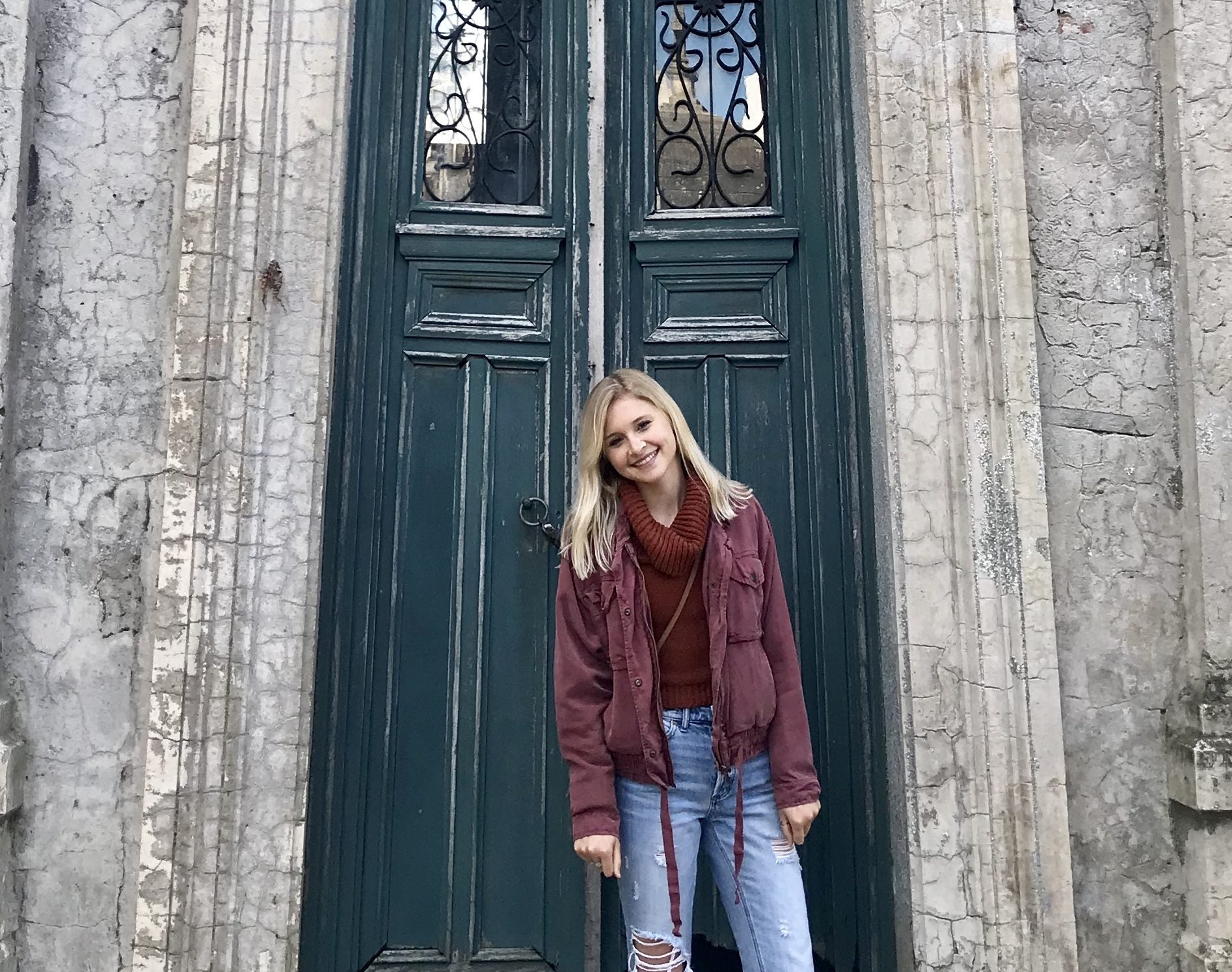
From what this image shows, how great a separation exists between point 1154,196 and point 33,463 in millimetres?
3332

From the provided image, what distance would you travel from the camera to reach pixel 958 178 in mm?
2549

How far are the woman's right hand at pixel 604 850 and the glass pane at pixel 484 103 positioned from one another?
1.96 metres

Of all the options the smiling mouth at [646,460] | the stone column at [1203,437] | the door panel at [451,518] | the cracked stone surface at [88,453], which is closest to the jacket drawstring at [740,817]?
the smiling mouth at [646,460]

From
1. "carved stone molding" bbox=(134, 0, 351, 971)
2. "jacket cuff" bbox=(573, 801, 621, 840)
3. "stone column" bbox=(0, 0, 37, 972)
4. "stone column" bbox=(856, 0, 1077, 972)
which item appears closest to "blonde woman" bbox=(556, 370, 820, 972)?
"jacket cuff" bbox=(573, 801, 621, 840)

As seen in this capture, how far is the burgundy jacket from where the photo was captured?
1.89m

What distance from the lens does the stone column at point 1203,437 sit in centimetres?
231

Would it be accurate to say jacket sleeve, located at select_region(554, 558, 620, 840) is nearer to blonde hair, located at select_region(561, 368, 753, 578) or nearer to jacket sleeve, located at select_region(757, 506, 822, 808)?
blonde hair, located at select_region(561, 368, 753, 578)

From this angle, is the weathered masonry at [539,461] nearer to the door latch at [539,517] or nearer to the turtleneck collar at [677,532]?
the door latch at [539,517]

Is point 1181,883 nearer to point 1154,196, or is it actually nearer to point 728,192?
point 1154,196

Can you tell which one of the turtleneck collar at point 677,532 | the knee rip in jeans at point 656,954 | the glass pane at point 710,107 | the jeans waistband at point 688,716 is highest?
the glass pane at point 710,107

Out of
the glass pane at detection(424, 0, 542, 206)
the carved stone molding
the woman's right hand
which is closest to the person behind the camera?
the woman's right hand

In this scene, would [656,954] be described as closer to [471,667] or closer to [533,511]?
[471,667]

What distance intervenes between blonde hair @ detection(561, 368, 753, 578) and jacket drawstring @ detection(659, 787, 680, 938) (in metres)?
0.53

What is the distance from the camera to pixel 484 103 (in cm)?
290
